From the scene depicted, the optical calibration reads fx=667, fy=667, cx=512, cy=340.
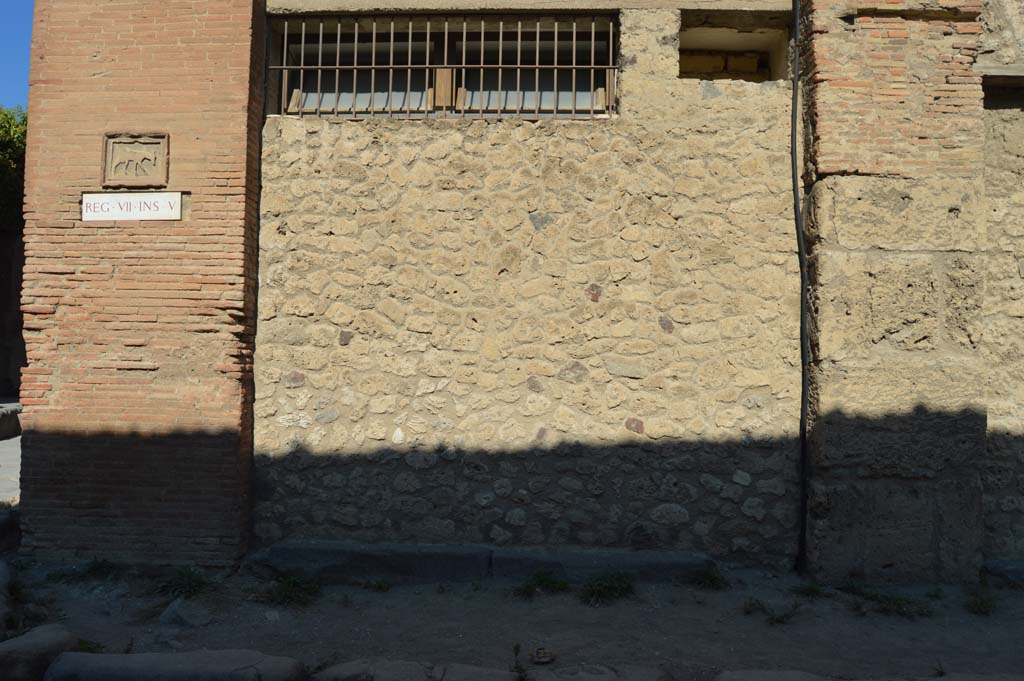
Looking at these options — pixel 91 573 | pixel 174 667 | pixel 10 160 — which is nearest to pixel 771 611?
pixel 174 667

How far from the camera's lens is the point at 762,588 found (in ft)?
13.4

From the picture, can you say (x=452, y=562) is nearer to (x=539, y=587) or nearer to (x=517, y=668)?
(x=539, y=587)

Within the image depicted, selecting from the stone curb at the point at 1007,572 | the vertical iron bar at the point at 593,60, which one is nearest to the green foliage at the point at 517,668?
the stone curb at the point at 1007,572

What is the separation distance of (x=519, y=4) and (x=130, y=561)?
4.40 meters

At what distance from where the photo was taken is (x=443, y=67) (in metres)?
4.58

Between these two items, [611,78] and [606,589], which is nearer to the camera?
[606,589]

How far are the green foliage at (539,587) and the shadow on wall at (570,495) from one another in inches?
10.7

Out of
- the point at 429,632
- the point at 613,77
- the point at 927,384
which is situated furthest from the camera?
the point at 613,77

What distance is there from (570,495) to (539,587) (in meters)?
0.60

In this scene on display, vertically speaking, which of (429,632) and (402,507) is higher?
(402,507)

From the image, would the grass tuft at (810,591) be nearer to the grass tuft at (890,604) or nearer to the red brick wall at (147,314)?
the grass tuft at (890,604)

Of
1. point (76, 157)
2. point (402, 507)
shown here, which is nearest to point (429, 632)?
point (402, 507)

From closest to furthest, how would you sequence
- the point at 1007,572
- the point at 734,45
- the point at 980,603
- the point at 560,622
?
the point at 560,622 → the point at 980,603 → the point at 1007,572 → the point at 734,45

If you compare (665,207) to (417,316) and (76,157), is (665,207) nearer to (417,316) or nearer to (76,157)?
(417,316)
